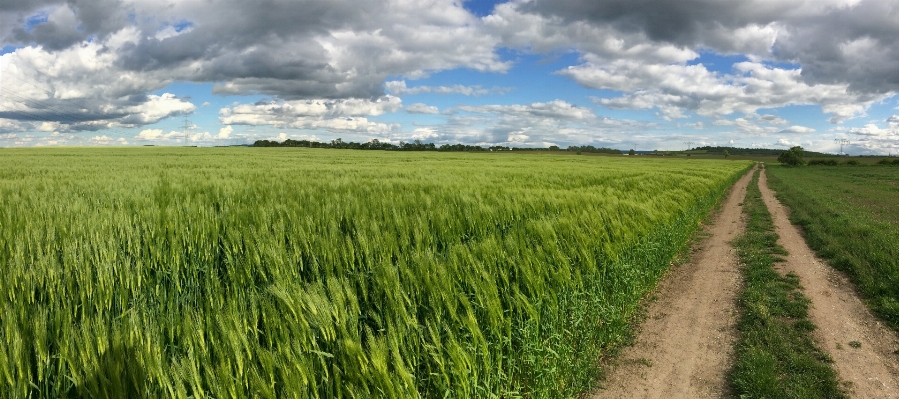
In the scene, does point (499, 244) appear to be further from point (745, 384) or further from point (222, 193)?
point (222, 193)

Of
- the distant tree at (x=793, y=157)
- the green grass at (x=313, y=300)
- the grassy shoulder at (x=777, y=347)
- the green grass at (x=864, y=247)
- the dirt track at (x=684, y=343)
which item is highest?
the distant tree at (x=793, y=157)

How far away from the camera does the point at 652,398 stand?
354cm

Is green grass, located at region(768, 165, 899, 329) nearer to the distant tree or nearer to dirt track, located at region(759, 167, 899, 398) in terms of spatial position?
dirt track, located at region(759, 167, 899, 398)

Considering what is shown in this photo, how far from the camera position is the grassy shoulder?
3.60 metres

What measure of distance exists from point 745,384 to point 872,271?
17.8 ft

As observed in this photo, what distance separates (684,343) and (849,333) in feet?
6.82

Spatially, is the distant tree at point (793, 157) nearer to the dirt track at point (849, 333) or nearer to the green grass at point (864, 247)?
the green grass at point (864, 247)

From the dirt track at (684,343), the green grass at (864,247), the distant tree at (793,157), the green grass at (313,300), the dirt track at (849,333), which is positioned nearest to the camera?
the green grass at (313,300)

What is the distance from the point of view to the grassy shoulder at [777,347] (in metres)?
3.60

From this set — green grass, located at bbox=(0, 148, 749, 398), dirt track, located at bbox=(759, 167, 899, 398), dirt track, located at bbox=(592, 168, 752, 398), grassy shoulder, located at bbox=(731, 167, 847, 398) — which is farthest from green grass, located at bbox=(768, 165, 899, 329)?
green grass, located at bbox=(0, 148, 749, 398)

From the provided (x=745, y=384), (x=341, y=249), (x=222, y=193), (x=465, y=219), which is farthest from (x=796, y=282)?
(x=222, y=193)

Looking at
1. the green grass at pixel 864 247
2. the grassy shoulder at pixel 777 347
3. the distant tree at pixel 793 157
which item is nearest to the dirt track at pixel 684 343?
the grassy shoulder at pixel 777 347

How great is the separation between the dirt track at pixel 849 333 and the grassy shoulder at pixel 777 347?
0.14 metres

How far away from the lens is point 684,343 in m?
4.50
